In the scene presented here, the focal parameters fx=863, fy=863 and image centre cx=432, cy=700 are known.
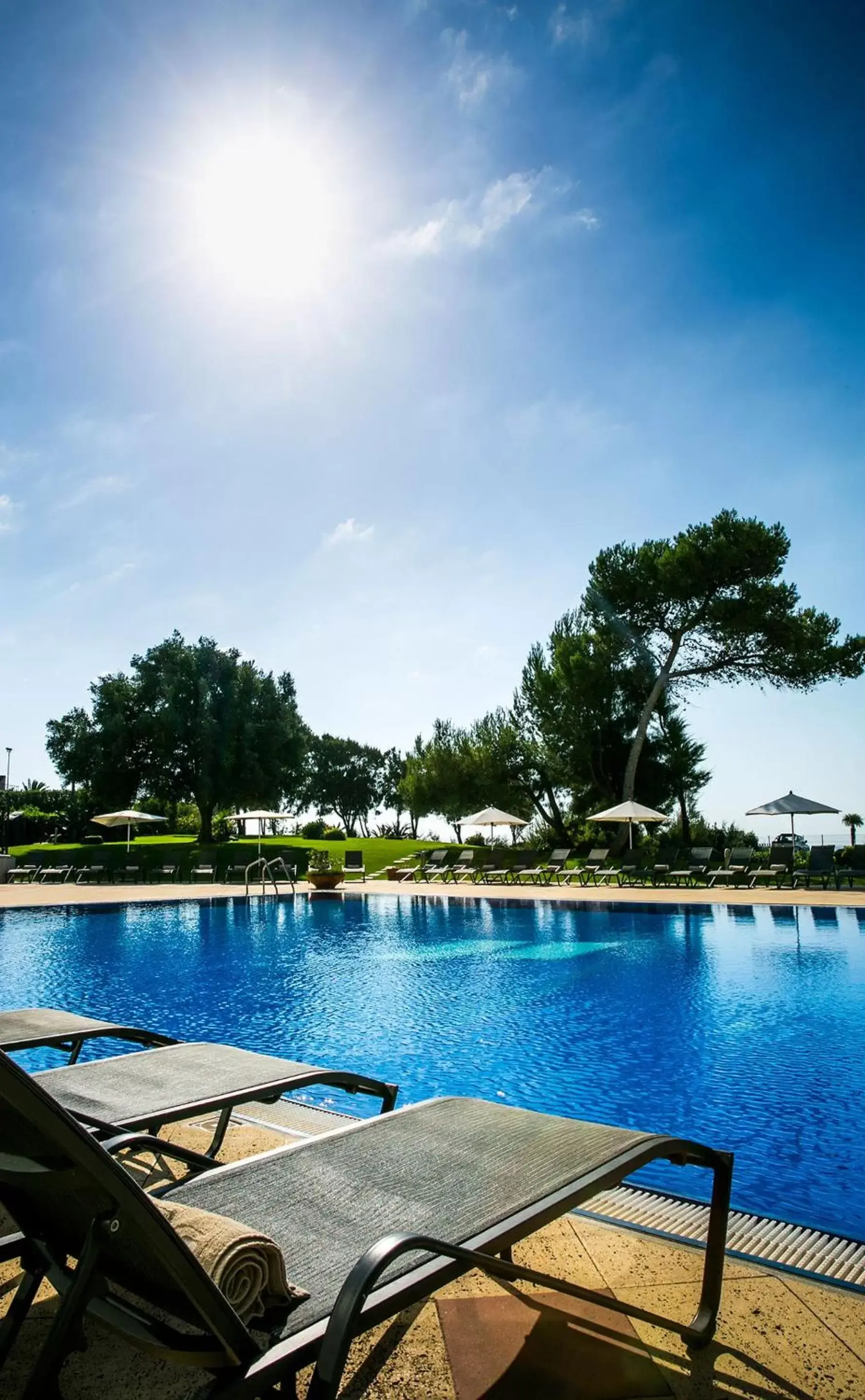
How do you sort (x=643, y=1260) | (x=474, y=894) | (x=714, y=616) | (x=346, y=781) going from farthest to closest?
(x=346, y=781)
(x=714, y=616)
(x=474, y=894)
(x=643, y=1260)

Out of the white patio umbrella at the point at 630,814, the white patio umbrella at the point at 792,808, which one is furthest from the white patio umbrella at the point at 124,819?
the white patio umbrella at the point at 792,808

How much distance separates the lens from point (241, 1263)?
55.9 inches

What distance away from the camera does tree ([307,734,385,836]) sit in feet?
236

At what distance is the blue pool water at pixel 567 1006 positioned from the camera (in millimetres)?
4926

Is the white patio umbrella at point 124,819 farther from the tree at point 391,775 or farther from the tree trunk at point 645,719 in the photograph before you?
the tree at point 391,775

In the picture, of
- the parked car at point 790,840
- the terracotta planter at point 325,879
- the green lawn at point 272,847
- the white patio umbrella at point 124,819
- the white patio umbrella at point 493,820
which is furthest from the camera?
the green lawn at point 272,847

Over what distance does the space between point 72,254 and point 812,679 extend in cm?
2351

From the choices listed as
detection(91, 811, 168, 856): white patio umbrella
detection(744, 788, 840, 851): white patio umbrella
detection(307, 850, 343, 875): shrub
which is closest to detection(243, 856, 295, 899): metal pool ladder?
detection(307, 850, 343, 875): shrub

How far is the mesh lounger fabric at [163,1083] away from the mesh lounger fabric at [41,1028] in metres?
0.32

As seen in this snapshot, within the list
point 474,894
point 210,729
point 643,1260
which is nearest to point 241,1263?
point 643,1260

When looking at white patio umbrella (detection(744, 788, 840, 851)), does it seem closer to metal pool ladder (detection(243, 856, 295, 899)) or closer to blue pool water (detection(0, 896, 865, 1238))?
blue pool water (detection(0, 896, 865, 1238))

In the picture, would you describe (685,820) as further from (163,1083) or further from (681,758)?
(163,1083)

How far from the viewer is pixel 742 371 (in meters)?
13.0

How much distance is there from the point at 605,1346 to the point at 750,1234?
979mm
